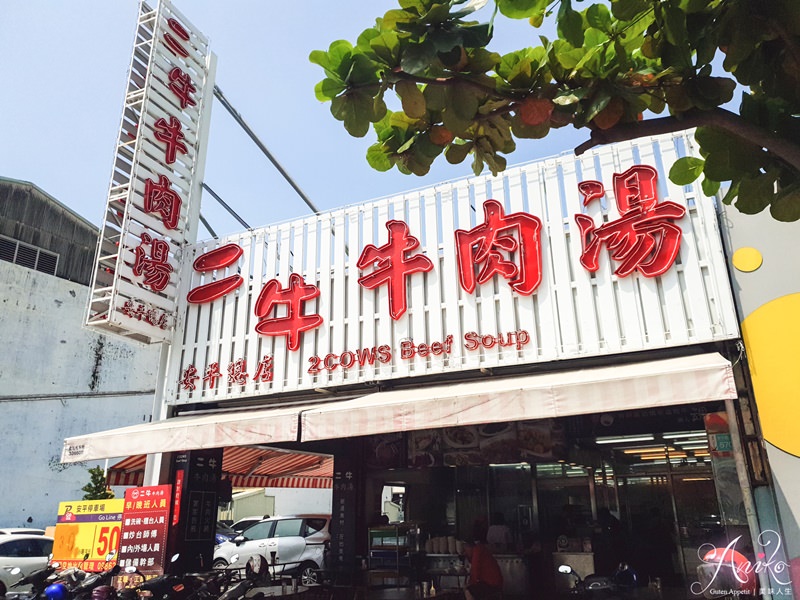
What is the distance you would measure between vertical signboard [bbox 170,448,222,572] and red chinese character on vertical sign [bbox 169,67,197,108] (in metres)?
5.62

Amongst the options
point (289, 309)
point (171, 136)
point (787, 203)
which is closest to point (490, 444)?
point (289, 309)

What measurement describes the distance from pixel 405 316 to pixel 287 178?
462 cm

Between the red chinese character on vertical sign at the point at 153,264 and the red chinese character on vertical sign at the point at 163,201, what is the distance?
38 cm

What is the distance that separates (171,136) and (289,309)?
3.50 meters

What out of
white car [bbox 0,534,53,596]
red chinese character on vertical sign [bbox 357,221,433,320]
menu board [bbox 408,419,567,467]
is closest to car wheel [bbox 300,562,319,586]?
menu board [bbox 408,419,567,467]

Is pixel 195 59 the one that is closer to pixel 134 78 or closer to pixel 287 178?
pixel 134 78

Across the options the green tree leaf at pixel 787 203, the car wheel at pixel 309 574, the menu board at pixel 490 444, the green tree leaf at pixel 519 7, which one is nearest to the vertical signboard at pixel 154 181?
the menu board at pixel 490 444

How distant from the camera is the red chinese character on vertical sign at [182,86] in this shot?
410 inches

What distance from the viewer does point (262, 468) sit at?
14.4 m

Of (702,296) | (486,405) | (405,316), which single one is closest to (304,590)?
(405,316)

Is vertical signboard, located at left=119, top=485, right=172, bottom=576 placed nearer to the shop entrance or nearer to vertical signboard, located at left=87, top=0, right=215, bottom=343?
vertical signboard, located at left=87, top=0, right=215, bottom=343

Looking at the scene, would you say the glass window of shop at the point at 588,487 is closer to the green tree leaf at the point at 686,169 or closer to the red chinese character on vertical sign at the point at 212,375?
the red chinese character on vertical sign at the point at 212,375

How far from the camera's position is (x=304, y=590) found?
9.41 m

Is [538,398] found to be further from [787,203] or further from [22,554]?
[22,554]
